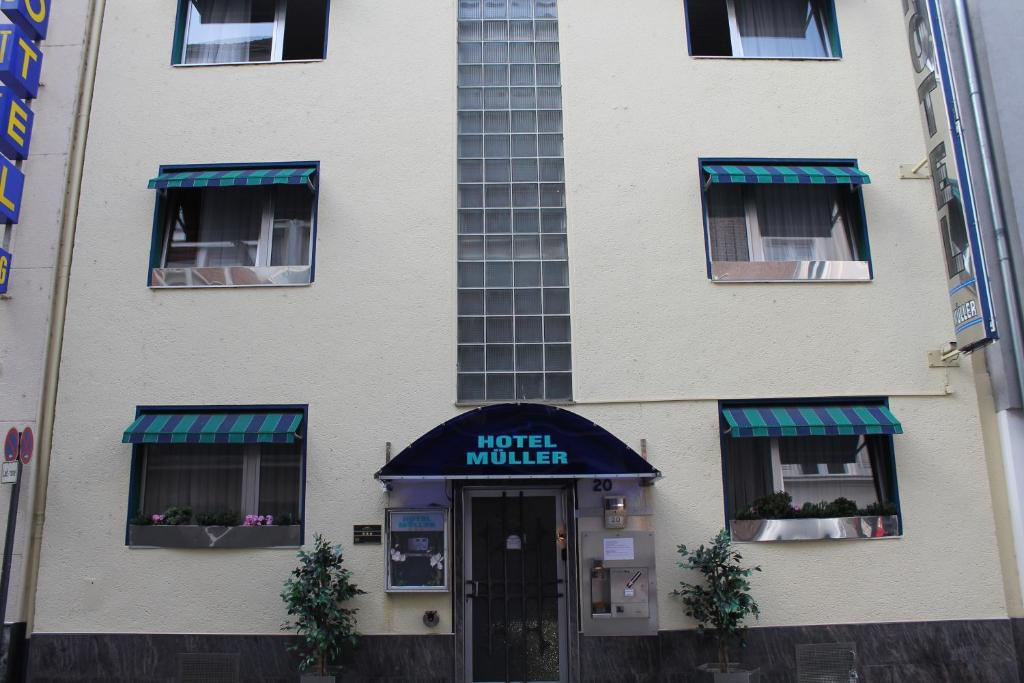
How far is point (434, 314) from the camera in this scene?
934 cm

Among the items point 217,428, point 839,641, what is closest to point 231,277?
point 217,428

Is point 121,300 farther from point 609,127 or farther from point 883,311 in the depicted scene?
point 883,311

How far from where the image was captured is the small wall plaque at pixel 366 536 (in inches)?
348

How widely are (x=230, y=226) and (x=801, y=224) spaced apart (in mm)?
7240

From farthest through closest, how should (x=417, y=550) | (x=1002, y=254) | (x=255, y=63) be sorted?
(x=255, y=63), (x=1002, y=254), (x=417, y=550)

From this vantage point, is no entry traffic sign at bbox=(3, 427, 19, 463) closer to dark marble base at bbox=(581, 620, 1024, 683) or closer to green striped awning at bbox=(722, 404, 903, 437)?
dark marble base at bbox=(581, 620, 1024, 683)

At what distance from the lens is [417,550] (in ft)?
28.9

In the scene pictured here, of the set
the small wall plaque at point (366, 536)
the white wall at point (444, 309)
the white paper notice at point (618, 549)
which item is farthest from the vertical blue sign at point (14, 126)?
the white paper notice at point (618, 549)

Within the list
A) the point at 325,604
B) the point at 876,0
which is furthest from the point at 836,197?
the point at 325,604

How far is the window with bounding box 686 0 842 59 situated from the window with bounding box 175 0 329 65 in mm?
5057

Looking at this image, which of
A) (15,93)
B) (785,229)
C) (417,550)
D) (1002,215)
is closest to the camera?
(417,550)

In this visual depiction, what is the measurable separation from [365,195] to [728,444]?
5281mm

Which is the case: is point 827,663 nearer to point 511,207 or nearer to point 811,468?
point 811,468

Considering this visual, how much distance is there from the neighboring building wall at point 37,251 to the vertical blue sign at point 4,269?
299mm
